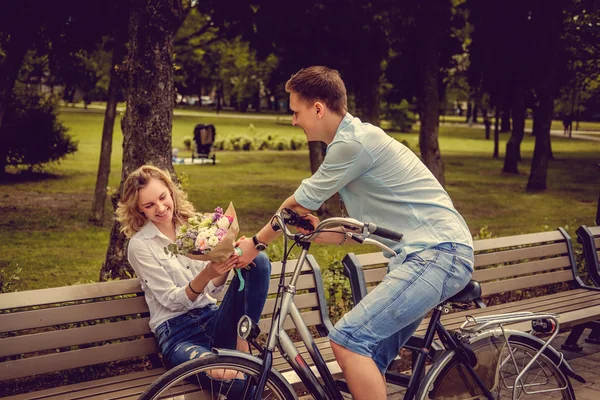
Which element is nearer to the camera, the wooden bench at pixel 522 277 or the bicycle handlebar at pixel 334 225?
the bicycle handlebar at pixel 334 225

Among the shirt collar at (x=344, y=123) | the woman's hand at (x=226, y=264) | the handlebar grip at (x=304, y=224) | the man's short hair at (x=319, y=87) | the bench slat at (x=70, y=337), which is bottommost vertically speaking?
the bench slat at (x=70, y=337)

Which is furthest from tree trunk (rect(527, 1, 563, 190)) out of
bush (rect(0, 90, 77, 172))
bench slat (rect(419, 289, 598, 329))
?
bench slat (rect(419, 289, 598, 329))

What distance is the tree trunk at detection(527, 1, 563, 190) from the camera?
19.9m

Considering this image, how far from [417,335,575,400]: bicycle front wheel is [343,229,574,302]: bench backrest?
161 centimetres

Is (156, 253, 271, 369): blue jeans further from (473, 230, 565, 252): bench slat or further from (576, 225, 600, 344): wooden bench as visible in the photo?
(576, 225, 600, 344): wooden bench

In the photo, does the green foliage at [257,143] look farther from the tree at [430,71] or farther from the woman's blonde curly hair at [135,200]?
the woman's blonde curly hair at [135,200]

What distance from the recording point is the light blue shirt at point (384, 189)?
132 inches

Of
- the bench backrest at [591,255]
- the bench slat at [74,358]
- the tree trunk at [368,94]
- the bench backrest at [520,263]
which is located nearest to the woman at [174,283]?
the bench slat at [74,358]

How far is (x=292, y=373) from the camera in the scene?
3998 millimetres

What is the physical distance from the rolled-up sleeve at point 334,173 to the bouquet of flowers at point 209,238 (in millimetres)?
327

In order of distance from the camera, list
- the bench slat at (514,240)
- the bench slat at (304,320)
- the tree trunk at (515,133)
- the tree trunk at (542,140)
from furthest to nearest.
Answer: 1. the tree trunk at (515,133)
2. the tree trunk at (542,140)
3. the bench slat at (514,240)
4. the bench slat at (304,320)

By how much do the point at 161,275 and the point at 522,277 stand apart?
11.5 ft

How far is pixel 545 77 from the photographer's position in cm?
2053

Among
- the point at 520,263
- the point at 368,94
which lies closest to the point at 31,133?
the point at 368,94
